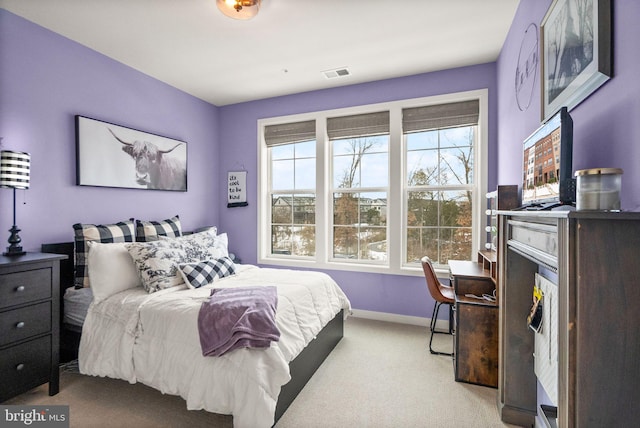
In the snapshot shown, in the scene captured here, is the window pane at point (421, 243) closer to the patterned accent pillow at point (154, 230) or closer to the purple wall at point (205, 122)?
the purple wall at point (205, 122)

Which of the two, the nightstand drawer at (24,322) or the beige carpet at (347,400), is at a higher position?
the nightstand drawer at (24,322)

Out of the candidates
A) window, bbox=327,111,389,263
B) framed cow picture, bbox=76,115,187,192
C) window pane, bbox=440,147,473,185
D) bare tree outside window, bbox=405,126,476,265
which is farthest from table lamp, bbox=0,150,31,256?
window pane, bbox=440,147,473,185

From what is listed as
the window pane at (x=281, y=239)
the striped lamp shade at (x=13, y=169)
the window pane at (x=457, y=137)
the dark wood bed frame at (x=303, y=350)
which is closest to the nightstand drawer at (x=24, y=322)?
the dark wood bed frame at (x=303, y=350)

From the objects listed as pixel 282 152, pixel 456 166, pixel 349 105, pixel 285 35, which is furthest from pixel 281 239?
pixel 285 35

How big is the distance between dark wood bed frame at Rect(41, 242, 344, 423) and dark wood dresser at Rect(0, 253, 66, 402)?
33cm

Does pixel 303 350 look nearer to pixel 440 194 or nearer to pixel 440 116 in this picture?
pixel 440 194

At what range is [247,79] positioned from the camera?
139 inches

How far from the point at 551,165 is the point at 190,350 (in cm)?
219

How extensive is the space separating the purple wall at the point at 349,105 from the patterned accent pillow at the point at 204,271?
4.82ft

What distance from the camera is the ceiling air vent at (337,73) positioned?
3.30m

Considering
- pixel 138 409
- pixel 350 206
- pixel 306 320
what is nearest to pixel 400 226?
pixel 350 206

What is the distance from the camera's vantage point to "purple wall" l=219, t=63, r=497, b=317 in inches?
128

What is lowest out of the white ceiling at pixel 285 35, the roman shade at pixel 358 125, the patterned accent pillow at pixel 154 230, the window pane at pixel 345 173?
the patterned accent pillow at pixel 154 230

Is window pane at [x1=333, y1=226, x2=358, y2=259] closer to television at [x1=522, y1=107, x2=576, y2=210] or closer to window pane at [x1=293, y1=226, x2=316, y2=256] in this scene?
window pane at [x1=293, y1=226, x2=316, y2=256]
